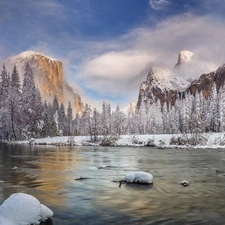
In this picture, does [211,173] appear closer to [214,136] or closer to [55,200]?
[55,200]

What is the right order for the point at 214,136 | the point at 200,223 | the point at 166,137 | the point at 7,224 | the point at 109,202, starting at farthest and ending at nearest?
the point at 166,137 < the point at 214,136 < the point at 109,202 < the point at 200,223 < the point at 7,224

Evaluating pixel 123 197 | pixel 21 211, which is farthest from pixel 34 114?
pixel 21 211

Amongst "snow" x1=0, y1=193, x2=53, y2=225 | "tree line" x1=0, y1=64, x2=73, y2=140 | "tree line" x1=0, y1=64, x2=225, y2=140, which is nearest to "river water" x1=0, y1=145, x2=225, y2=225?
"snow" x1=0, y1=193, x2=53, y2=225

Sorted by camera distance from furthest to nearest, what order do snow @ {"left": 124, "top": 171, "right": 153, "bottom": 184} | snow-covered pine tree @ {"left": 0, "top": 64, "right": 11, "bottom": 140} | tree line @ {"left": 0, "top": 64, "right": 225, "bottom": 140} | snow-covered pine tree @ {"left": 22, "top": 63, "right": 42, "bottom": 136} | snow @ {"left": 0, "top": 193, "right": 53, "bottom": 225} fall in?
snow-covered pine tree @ {"left": 22, "top": 63, "right": 42, "bottom": 136}, snow-covered pine tree @ {"left": 0, "top": 64, "right": 11, "bottom": 140}, tree line @ {"left": 0, "top": 64, "right": 225, "bottom": 140}, snow @ {"left": 124, "top": 171, "right": 153, "bottom": 184}, snow @ {"left": 0, "top": 193, "right": 53, "bottom": 225}

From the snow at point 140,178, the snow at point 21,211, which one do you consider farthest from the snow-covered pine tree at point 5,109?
the snow at point 21,211

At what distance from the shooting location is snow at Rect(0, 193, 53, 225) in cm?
889

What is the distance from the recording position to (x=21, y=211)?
9.16 meters

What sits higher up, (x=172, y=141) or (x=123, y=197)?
(x=172, y=141)

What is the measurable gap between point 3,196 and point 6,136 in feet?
251

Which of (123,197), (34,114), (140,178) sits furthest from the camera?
(34,114)

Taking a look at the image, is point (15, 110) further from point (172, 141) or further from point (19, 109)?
point (172, 141)

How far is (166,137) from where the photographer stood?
226 ft

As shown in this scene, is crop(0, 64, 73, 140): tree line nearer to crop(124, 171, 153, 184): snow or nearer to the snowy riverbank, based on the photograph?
the snowy riverbank

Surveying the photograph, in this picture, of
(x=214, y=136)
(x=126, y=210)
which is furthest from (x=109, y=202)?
(x=214, y=136)
